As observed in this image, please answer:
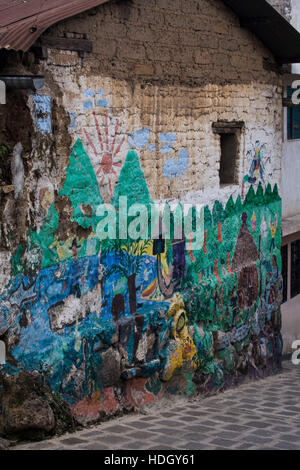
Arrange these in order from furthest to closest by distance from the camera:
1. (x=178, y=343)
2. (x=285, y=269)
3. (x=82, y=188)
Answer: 1. (x=285, y=269)
2. (x=178, y=343)
3. (x=82, y=188)

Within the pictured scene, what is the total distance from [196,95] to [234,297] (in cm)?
272

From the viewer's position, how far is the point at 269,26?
9203 mm

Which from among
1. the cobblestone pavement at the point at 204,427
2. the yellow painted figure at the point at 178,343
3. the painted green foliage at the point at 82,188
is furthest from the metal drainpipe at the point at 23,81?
the yellow painted figure at the point at 178,343

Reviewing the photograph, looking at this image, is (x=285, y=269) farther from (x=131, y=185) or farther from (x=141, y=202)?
(x=131, y=185)

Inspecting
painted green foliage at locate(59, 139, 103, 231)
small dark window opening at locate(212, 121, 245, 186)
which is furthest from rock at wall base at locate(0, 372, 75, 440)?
small dark window opening at locate(212, 121, 245, 186)

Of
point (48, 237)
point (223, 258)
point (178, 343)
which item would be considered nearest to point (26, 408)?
point (48, 237)

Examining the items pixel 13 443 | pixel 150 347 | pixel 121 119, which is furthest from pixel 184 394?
pixel 121 119

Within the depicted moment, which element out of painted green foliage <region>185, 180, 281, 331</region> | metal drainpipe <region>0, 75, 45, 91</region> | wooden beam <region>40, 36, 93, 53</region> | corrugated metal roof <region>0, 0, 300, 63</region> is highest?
corrugated metal roof <region>0, 0, 300, 63</region>

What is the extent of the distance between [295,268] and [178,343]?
620 cm

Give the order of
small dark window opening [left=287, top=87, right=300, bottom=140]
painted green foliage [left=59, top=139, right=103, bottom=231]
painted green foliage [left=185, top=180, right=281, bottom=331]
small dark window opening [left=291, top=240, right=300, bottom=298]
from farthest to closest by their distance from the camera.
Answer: small dark window opening [left=291, top=240, right=300, bottom=298] < small dark window opening [left=287, top=87, right=300, bottom=140] < painted green foliage [left=185, top=180, right=281, bottom=331] < painted green foliage [left=59, top=139, right=103, bottom=231]

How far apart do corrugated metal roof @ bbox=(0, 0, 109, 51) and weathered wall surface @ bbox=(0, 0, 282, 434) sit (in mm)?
217

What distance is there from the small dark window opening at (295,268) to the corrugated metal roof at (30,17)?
7973 millimetres

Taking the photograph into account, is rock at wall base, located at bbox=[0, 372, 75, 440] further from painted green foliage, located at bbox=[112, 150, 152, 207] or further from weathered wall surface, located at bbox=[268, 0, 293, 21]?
weathered wall surface, located at bbox=[268, 0, 293, 21]

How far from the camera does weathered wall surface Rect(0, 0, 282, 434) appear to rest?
646 centimetres
